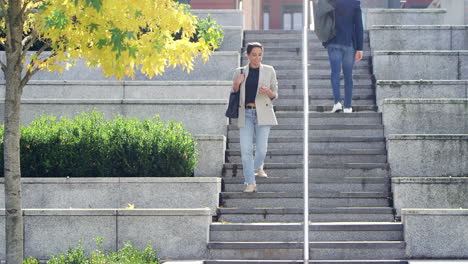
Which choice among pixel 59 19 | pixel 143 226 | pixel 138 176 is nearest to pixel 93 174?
pixel 138 176

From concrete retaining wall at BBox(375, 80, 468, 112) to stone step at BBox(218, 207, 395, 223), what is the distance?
131 inches

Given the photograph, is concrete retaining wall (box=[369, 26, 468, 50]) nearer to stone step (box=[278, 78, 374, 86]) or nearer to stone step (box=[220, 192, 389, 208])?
stone step (box=[278, 78, 374, 86])

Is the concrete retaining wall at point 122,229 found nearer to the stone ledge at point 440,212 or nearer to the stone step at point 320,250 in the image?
the stone step at point 320,250

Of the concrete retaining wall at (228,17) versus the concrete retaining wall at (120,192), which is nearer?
the concrete retaining wall at (120,192)

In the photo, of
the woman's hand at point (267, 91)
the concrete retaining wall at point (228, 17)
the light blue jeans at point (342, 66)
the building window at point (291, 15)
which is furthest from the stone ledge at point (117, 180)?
the building window at point (291, 15)

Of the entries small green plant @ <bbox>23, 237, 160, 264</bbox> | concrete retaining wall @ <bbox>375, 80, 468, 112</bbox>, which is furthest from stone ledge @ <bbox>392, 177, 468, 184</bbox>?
small green plant @ <bbox>23, 237, 160, 264</bbox>

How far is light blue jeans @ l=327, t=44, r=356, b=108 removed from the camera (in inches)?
599

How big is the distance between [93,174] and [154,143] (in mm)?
1020

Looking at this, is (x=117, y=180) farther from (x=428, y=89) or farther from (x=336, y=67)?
(x=428, y=89)

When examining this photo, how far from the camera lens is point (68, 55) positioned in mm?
11250

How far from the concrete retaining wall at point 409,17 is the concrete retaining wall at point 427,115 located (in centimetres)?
570

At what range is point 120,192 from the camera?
13.2m

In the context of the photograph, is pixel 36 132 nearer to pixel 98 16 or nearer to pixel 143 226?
pixel 143 226

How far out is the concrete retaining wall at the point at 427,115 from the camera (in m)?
14.8
